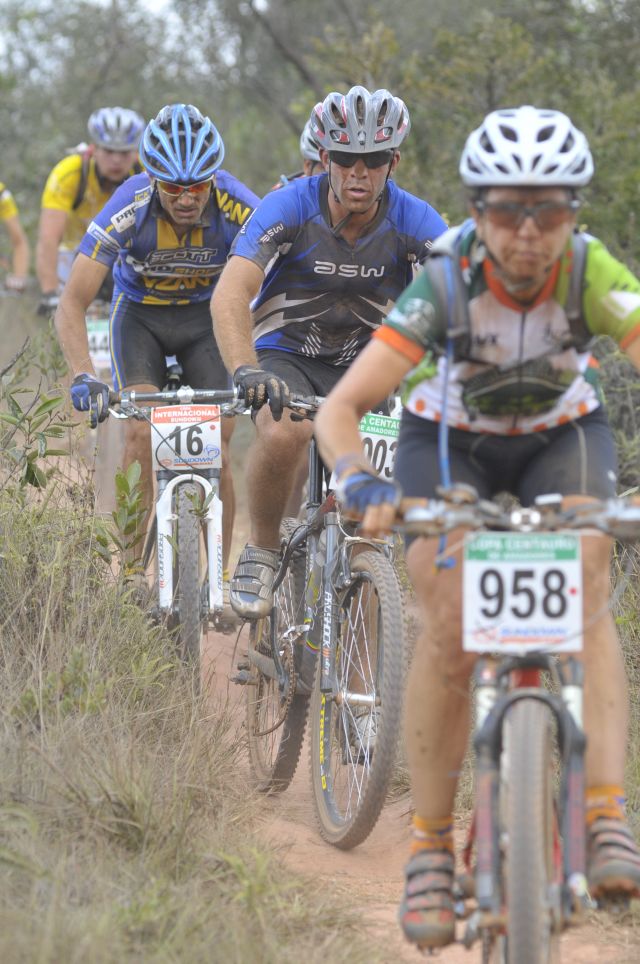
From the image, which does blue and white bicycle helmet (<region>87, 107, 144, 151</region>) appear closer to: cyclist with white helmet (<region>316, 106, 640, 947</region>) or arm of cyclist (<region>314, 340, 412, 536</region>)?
cyclist with white helmet (<region>316, 106, 640, 947</region>)

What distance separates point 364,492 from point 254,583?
2.49 metres

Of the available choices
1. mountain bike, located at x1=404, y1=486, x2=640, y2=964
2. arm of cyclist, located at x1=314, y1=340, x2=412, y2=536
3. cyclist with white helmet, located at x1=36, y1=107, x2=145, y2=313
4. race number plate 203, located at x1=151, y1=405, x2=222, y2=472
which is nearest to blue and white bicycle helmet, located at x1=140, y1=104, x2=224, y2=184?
race number plate 203, located at x1=151, y1=405, x2=222, y2=472

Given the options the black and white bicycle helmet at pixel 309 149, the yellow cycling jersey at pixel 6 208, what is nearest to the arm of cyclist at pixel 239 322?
the black and white bicycle helmet at pixel 309 149

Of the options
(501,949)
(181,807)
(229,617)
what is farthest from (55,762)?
(229,617)

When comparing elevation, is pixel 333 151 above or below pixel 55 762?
above

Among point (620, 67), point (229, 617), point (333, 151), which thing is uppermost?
point (620, 67)

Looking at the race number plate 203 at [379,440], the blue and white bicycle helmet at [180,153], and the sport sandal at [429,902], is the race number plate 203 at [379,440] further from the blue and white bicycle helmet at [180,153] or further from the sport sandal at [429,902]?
the blue and white bicycle helmet at [180,153]

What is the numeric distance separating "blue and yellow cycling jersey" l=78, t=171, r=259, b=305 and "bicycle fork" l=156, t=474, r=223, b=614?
1.36 metres

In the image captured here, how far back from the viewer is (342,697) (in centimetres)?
484

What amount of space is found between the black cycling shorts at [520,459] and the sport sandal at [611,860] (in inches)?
31.2

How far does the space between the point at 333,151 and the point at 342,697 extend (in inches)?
82.3

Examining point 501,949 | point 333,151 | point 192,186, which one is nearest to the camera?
point 501,949

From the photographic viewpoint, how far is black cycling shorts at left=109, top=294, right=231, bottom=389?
271 inches

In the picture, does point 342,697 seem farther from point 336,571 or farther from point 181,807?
point 181,807
